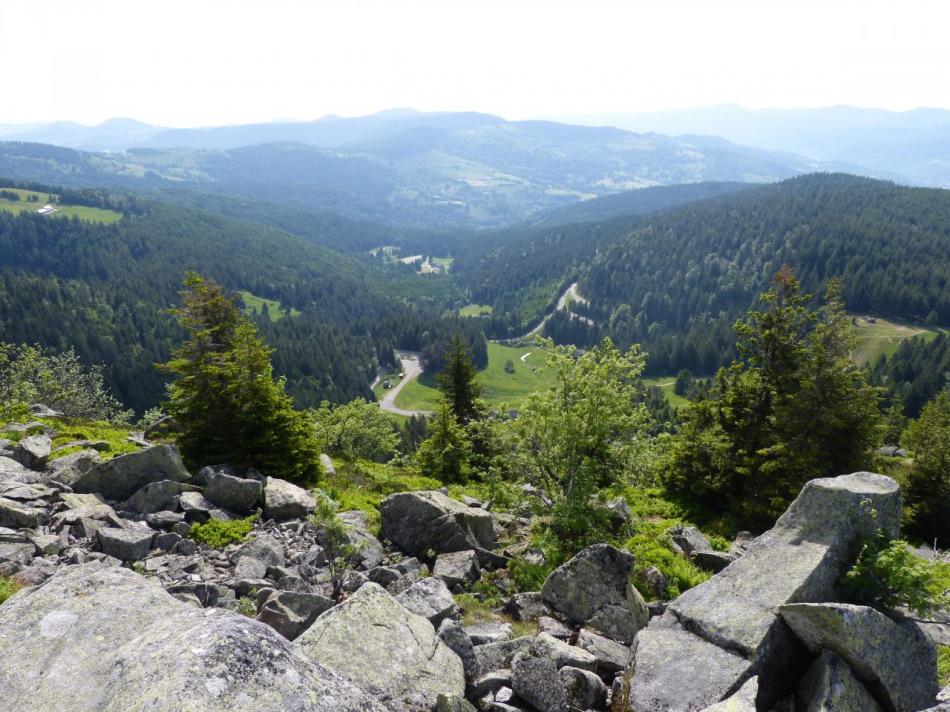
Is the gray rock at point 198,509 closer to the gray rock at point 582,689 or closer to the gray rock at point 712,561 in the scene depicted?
the gray rock at point 582,689

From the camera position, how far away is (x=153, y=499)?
21.7m

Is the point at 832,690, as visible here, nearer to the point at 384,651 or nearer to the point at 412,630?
the point at 412,630

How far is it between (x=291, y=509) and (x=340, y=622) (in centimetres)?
1309

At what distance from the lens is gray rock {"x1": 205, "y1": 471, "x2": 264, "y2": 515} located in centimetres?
2317

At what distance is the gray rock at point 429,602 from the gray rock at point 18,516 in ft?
42.7

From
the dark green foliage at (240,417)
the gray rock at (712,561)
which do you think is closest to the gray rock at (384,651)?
the gray rock at (712,561)

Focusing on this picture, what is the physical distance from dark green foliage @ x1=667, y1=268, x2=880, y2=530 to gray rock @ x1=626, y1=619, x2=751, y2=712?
21.3 meters

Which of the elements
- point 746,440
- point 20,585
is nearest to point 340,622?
point 20,585

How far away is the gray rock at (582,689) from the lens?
11.2 m

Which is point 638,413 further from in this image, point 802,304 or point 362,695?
point 802,304

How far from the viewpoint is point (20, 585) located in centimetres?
1424

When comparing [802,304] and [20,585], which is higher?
[802,304]

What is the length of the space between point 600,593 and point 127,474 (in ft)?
62.2

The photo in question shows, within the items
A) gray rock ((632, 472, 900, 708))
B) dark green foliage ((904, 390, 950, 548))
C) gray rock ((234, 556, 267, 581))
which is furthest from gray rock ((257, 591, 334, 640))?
dark green foliage ((904, 390, 950, 548))
